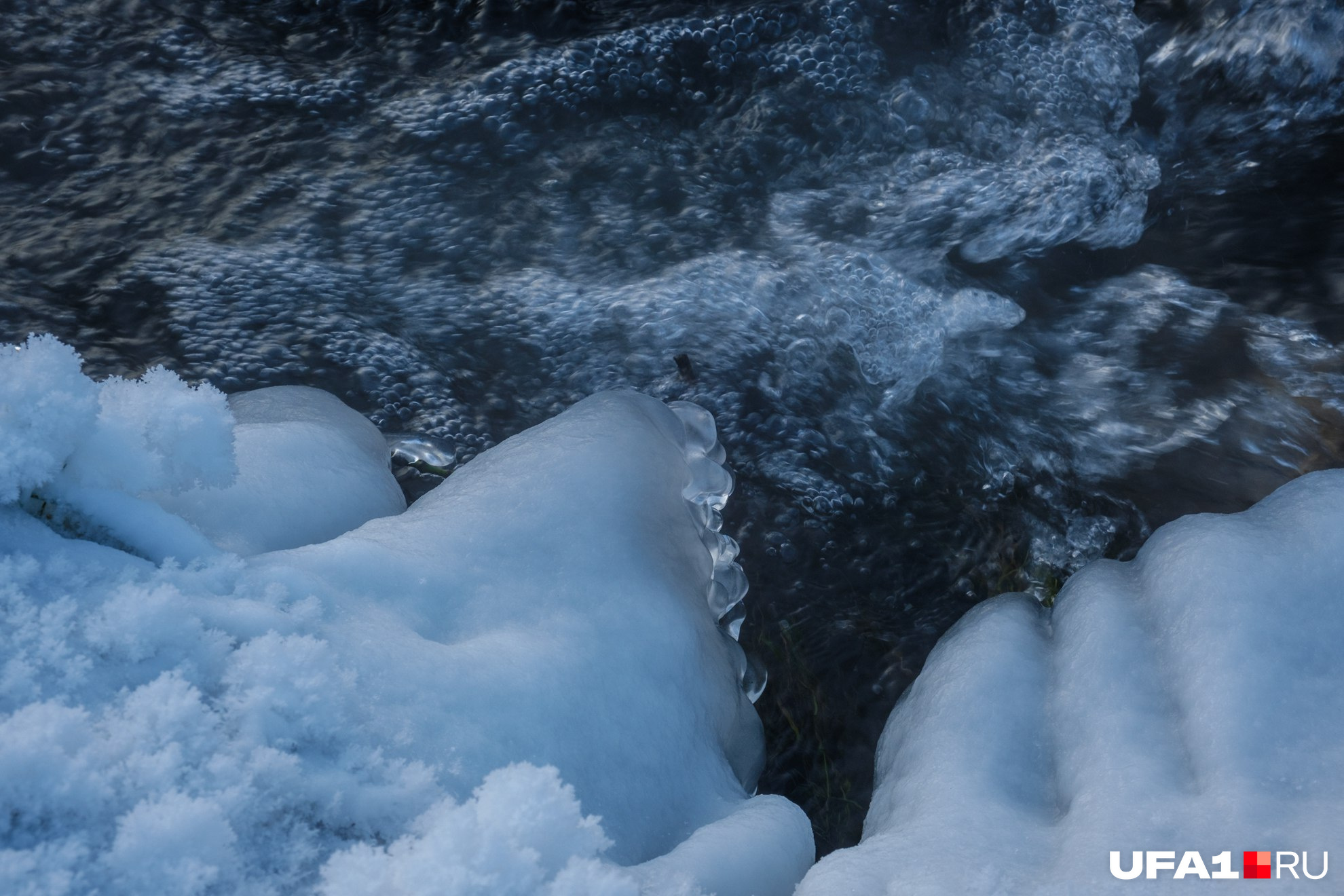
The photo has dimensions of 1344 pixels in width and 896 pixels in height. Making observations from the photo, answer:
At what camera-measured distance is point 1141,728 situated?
1406 mm

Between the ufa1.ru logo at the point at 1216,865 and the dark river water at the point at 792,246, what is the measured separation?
73 cm

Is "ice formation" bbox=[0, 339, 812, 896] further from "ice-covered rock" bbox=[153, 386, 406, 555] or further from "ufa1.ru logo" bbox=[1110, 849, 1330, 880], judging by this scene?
"ufa1.ru logo" bbox=[1110, 849, 1330, 880]

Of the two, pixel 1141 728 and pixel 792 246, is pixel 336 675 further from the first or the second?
pixel 792 246

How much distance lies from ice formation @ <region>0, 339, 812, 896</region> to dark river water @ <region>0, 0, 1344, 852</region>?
0.62 metres

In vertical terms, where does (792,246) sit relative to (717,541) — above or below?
above

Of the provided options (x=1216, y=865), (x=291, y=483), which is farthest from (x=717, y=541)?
(x=1216, y=865)

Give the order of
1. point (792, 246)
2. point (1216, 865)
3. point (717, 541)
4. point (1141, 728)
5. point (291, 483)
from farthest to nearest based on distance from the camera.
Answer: point (792, 246)
point (717, 541)
point (291, 483)
point (1141, 728)
point (1216, 865)

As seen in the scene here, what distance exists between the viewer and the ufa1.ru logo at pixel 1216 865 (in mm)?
1180

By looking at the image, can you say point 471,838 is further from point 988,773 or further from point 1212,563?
point 1212,563

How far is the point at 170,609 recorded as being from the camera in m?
1.20

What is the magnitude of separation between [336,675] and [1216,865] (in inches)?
44.7

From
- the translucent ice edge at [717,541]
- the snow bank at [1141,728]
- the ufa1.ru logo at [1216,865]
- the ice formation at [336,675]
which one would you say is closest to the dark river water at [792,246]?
the translucent ice edge at [717,541]

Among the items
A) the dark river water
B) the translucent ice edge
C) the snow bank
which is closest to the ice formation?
the translucent ice edge

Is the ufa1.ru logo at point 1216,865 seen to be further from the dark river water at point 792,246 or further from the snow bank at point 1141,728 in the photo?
the dark river water at point 792,246
